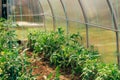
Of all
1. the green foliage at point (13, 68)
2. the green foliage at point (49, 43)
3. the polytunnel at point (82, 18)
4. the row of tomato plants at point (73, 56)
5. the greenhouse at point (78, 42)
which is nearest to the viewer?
the green foliage at point (13, 68)

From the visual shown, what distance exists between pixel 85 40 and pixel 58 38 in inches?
40.5

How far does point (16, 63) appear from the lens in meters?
5.42

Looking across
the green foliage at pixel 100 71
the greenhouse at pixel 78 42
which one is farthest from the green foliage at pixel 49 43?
the green foliage at pixel 100 71

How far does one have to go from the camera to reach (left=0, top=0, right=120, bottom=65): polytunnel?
19.4 feet

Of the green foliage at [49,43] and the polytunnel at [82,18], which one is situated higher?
the polytunnel at [82,18]

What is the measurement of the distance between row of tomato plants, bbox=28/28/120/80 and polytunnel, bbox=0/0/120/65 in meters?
0.26

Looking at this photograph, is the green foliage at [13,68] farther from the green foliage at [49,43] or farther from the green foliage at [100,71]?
the green foliage at [49,43]

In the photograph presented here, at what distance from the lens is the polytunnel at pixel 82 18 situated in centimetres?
591

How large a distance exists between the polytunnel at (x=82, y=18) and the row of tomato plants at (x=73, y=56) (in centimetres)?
26

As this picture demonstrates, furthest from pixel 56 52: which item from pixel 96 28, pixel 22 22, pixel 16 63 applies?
pixel 22 22

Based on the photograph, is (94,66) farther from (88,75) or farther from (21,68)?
(21,68)

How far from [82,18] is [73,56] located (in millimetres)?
1281

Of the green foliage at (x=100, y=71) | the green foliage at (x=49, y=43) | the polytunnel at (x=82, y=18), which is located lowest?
the green foliage at (x=100, y=71)

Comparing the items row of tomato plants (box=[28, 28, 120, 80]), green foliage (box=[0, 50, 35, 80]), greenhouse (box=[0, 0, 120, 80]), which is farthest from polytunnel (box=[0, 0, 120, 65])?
green foliage (box=[0, 50, 35, 80])
